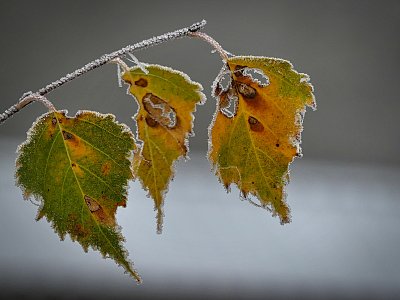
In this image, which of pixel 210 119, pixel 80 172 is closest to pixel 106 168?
pixel 80 172

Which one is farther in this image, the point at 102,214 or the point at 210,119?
the point at 210,119

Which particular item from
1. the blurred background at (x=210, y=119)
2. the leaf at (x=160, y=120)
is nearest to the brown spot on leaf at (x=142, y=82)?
the leaf at (x=160, y=120)

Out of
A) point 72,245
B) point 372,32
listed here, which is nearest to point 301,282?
point 72,245

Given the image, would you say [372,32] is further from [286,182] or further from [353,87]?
[286,182]

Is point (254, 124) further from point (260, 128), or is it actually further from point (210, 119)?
point (210, 119)

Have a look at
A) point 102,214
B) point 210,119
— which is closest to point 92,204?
point 102,214

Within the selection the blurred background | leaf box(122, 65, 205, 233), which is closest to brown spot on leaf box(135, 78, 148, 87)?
leaf box(122, 65, 205, 233)

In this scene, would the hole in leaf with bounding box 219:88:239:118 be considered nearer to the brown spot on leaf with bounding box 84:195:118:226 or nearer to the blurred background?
the brown spot on leaf with bounding box 84:195:118:226

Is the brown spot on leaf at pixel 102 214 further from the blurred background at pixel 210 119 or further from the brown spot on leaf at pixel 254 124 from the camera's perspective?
the blurred background at pixel 210 119
